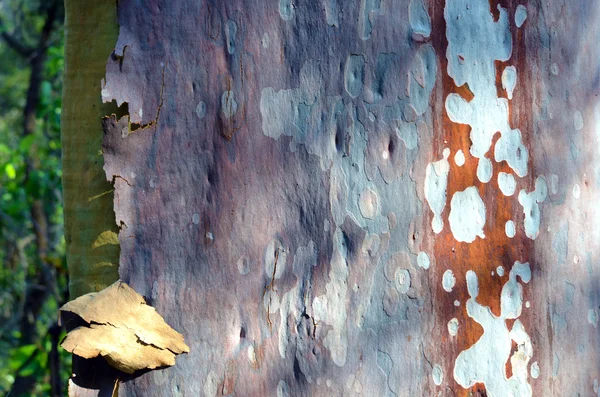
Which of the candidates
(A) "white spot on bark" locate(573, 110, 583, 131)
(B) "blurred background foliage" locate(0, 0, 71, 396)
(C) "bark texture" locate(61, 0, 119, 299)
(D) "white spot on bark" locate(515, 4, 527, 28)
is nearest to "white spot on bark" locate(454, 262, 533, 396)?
(A) "white spot on bark" locate(573, 110, 583, 131)

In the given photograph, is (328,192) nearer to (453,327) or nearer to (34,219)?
(453,327)

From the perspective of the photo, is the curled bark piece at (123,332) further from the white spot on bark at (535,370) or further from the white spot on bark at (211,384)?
the white spot on bark at (535,370)

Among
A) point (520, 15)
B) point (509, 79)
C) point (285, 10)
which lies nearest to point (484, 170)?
point (509, 79)

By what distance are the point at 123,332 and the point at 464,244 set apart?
50 cm

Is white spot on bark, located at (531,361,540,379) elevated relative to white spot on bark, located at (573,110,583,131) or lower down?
lower down

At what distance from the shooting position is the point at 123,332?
2.67ft

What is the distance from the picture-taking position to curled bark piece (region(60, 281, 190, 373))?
804 millimetres

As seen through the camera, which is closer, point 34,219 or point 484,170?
point 484,170

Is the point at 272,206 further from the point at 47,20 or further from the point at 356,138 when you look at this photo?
the point at 47,20

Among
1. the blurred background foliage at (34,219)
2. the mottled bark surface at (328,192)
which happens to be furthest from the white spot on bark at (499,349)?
the blurred background foliage at (34,219)

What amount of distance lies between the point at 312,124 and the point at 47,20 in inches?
150

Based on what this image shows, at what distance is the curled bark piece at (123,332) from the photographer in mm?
804

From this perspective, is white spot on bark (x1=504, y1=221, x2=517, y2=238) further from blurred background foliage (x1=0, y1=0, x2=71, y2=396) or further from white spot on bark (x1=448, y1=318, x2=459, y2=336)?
blurred background foliage (x1=0, y1=0, x2=71, y2=396)

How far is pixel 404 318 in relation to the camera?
2.93 ft
